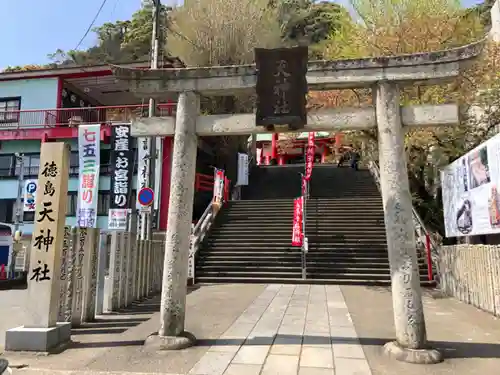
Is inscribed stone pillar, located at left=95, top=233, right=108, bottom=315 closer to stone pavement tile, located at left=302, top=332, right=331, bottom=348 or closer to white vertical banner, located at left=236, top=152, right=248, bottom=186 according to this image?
stone pavement tile, located at left=302, top=332, right=331, bottom=348

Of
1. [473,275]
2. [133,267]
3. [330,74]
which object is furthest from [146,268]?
[473,275]

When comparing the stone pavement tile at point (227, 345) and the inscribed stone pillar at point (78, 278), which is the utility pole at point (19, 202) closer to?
the inscribed stone pillar at point (78, 278)

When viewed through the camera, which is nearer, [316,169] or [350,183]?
[350,183]

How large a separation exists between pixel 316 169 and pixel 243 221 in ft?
35.4

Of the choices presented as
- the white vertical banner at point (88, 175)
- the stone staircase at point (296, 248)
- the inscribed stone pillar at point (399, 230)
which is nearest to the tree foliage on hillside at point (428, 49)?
the stone staircase at point (296, 248)

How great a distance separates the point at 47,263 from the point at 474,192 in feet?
29.9

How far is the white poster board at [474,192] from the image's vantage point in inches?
327

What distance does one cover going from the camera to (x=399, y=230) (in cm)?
558

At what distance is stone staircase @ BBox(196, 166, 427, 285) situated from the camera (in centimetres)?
1373

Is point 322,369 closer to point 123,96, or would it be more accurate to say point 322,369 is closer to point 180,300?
point 180,300

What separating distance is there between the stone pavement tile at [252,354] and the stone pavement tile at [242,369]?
14 centimetres

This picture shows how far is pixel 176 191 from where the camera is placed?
623 cm

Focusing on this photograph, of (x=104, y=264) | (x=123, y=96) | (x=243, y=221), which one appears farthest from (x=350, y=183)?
(x=104, y=264)

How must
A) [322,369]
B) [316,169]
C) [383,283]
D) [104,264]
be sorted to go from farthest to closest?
[316,169] < [383,283] < [104,264] < [322,369]
